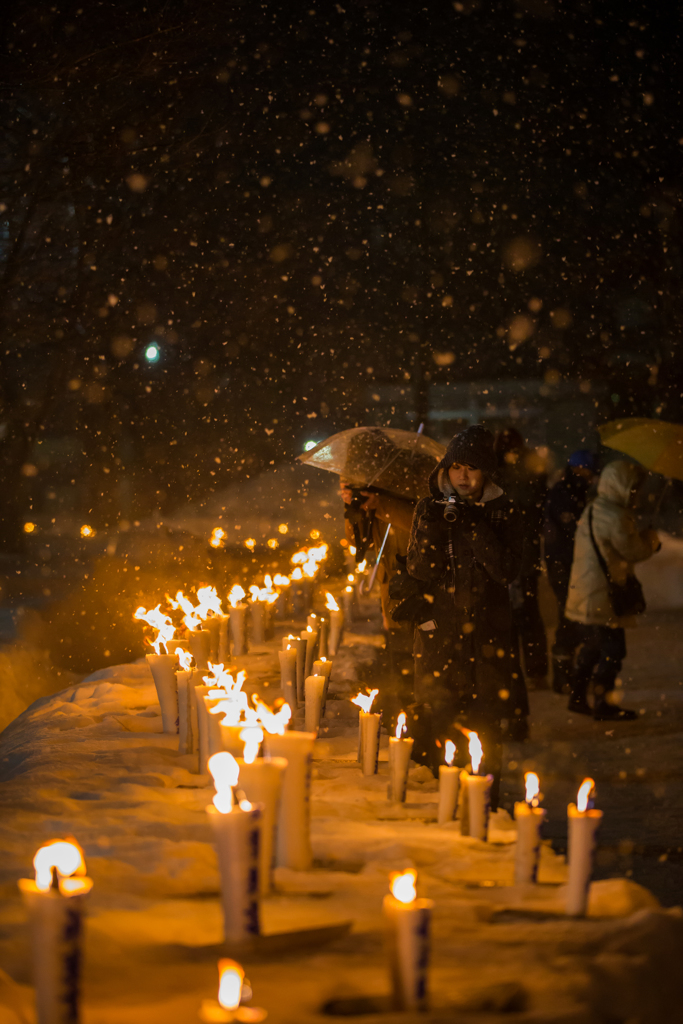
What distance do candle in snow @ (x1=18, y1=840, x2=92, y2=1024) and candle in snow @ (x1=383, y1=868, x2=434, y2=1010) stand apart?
595 millimetres

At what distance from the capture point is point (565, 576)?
7.82 meters

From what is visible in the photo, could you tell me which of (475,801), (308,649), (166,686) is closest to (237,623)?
(308,649)

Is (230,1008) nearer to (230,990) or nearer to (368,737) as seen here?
(230,990)

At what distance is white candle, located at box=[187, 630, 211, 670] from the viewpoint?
17.5 ft

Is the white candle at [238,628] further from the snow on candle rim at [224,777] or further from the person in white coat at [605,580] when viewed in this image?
the snow on candle rim at [224,777]

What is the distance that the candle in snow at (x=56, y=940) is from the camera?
1650mm

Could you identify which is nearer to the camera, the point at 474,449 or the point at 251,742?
the point at 251,742

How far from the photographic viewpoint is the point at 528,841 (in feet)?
8.85

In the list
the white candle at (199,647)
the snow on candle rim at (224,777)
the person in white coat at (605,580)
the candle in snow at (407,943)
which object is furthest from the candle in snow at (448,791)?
Result: the person in white coat at (605,580)

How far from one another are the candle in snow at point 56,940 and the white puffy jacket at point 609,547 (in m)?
5.80

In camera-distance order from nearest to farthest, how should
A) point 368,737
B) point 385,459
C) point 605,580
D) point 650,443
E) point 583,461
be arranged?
point 368,737 < point 385,459 < point 605,580 < point 583,461 < point 650,443

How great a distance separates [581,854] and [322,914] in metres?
0.71

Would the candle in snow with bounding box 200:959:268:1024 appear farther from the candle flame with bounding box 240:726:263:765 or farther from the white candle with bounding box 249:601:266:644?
the white candle with bounding box 249:601:266:644

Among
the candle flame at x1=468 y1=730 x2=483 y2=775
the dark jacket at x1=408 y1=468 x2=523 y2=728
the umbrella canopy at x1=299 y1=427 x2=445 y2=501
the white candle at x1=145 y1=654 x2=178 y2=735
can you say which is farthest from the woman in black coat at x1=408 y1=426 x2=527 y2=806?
the umbrella canopy at x1=299 y1=427 x2=445 y2=501
